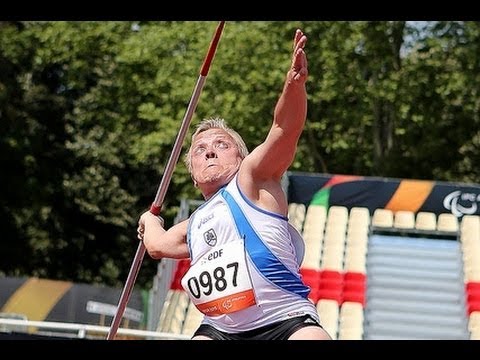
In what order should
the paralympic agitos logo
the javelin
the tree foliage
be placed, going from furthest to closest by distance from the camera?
the tree foliage, the paralympic agitos logo, the javelin

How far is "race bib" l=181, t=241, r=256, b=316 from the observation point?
15.0 feet

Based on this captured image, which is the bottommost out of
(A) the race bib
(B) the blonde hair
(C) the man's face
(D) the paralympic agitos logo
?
(A) the race bib

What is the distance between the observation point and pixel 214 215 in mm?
4750

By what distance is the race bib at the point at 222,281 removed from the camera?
15.0ft

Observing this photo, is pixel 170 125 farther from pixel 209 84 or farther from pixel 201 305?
pixel 201 305

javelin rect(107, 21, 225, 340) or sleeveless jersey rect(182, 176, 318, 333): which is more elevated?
javelin rect(107, 21, 225, 340)

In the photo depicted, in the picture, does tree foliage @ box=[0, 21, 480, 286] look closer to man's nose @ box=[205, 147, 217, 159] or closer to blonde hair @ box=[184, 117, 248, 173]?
blonde hair @ box=[184, 117, 248, 173]

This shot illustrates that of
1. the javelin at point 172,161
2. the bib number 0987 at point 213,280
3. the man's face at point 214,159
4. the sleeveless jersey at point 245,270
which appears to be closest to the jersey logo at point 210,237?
the sleeveless jersey at point 245,270

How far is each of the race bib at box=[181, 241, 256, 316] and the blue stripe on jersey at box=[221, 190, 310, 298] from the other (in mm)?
45

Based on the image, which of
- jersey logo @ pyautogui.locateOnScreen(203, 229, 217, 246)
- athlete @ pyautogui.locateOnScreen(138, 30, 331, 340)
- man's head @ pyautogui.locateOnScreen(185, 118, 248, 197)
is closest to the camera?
athlete @ pyautogui.locateOnScreen(138, 30, 331, 340)

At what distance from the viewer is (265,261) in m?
4.57

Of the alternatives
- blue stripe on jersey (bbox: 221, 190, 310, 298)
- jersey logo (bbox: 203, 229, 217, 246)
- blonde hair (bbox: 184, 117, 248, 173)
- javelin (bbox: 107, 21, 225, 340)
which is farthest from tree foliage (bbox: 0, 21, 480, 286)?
blue stripe on jersey (bbox: 221, 190, 310, 298)

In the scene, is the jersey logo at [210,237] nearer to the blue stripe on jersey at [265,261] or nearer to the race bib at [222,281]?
the race bib at [222,281]
